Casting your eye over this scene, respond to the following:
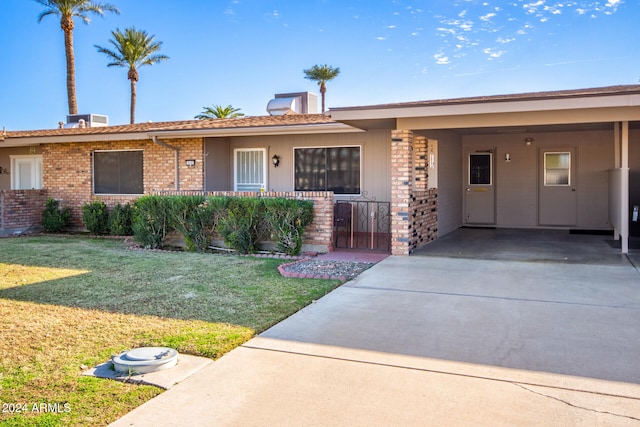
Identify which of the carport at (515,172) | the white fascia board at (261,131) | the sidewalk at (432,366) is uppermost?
the white fascia board at (261,131)

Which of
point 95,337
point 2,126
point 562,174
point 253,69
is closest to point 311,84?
point 253,69

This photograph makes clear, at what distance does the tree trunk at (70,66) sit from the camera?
24656mm

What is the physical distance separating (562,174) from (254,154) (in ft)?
25.3

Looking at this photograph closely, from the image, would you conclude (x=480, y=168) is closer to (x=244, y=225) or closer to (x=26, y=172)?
(x=244, y=225)

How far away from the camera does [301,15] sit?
1905 centimetres

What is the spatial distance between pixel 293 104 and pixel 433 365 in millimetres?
12537

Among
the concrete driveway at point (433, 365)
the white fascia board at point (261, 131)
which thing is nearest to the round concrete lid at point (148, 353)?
the concrete driveway at point (433, 365)

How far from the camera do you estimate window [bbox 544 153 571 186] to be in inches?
549

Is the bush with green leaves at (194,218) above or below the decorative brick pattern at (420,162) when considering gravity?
below

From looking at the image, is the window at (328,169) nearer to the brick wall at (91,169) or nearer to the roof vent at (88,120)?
the brick wall at (91,169)

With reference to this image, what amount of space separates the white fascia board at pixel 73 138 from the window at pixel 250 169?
2320 millimetres

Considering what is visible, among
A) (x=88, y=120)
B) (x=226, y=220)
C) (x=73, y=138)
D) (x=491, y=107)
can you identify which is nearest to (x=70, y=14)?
(x=88, y=120)

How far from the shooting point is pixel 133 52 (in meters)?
29.7

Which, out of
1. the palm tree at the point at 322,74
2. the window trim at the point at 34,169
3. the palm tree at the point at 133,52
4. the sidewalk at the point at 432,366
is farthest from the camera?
the palm tree at the point at 322,74
